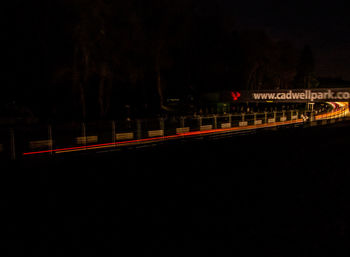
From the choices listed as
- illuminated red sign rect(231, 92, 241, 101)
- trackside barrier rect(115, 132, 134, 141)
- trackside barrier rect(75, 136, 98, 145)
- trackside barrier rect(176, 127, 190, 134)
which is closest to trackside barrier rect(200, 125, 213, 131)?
trackside barrier rect(176, 127, 190, 134)

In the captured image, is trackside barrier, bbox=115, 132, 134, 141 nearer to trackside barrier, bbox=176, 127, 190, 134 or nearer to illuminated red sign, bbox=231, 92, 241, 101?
trackside barrier, bbox=176, 127, 190, 134

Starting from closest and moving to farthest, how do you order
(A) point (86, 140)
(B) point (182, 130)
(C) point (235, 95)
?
(A) point (86, 140) → (B) point (182, 130) → (C) point (235, 95)

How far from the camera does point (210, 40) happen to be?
39250 mm

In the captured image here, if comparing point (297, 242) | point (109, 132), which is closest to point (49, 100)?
point (109, 132)

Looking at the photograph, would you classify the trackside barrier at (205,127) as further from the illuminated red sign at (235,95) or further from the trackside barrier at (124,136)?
the illuminated red sign at (235,95)

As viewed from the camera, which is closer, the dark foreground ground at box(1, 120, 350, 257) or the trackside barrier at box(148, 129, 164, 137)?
the dark foreground ground at box(1, 120, 350, 257)

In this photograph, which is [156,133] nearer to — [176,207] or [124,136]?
[124,136]

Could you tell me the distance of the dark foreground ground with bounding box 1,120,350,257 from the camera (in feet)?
15.3

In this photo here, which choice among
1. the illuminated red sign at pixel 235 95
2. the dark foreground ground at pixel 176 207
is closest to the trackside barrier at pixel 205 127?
the dark foreground ground at pixel 176 207

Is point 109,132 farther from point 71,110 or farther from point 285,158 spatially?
point 71,110

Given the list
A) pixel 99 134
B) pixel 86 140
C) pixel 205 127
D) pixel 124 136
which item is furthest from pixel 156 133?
pixel 205 127

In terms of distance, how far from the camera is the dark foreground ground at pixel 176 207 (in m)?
4.66

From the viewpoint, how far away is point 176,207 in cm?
607

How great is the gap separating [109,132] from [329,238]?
10597 mm
